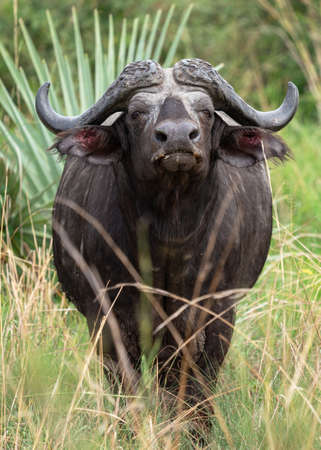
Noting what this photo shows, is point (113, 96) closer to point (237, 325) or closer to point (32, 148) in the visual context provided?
point (237, 325)

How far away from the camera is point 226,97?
4555 mm

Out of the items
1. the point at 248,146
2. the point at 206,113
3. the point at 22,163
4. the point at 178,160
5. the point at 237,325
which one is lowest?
the point at 237,325

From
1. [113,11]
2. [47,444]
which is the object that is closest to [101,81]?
[47,444]

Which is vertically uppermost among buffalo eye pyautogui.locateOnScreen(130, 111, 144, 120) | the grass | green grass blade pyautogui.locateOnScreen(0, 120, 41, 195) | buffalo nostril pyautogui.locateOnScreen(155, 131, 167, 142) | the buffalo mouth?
buffalo eye pyautogui.locateOnScreen(130, 111, 144, 120)

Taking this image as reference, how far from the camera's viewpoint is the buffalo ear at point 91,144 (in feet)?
14.8

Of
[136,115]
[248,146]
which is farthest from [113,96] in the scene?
[248,146]

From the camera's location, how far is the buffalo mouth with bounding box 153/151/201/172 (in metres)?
4.04

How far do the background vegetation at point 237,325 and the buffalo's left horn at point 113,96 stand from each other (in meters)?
0.69

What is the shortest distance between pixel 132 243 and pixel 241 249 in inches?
24.4

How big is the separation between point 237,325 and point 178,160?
181cm

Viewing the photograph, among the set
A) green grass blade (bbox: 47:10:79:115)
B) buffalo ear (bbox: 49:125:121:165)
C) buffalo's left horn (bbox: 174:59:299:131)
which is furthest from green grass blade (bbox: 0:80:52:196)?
buffalo's left horn (bbox: 174:59:299:131)

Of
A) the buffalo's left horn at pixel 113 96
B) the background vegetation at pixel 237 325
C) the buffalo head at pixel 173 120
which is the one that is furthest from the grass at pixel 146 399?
the buffalo's left horn at pixel 113 96

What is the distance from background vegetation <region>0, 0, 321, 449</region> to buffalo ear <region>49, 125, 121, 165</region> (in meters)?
0.62

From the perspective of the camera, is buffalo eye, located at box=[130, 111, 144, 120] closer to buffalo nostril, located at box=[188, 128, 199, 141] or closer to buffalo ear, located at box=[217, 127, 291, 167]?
buffalo nostril, located at box=[188, 128, 199, 141]
